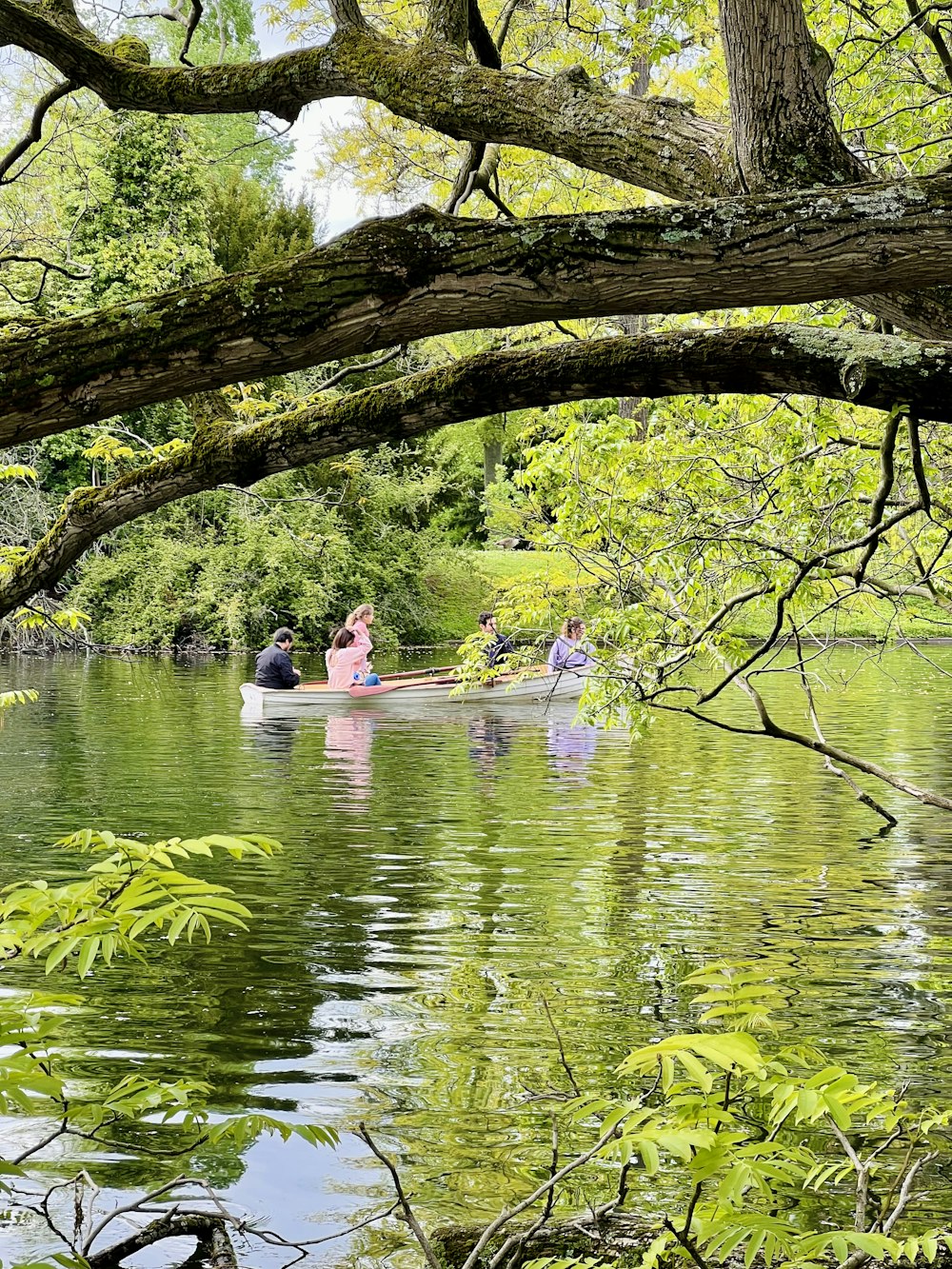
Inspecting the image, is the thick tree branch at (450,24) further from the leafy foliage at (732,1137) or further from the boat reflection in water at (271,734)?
the boat reflection in water at (271,734)

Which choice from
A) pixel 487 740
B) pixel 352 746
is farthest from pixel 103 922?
pixel 487 740

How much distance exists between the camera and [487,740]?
18.3 m

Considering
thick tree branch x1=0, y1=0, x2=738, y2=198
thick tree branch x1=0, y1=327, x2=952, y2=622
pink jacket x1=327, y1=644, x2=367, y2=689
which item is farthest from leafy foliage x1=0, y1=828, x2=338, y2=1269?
pink jacket x1=327, y1=644, x2=367, y2=689

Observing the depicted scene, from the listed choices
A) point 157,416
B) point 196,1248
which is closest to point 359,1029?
point 196,1248

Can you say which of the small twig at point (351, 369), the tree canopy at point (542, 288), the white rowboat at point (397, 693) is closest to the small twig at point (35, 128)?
the tree canopy at point (542, 288)

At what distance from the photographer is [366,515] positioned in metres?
36.3

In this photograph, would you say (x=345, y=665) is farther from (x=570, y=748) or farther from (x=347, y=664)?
(x=570, y=748)

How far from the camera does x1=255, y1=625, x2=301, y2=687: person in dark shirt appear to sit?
68.1 feet

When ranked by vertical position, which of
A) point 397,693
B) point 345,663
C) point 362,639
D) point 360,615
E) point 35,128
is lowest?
point 397,693

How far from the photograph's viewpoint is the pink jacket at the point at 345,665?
21328 millimetres

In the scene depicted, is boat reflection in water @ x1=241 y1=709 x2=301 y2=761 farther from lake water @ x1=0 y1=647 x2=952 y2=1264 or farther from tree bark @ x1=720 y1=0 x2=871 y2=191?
tree bark @ x1=720 y1=0 x2=871 y2=191

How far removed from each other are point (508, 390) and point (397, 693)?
1728 centimetres

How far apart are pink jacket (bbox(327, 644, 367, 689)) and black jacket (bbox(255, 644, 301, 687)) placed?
2.10ft

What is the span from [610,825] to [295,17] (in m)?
7.19
